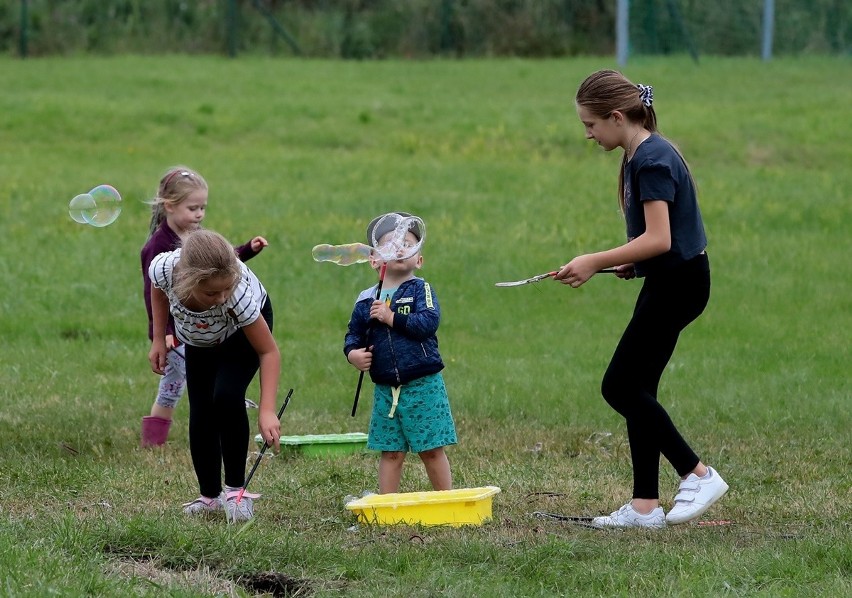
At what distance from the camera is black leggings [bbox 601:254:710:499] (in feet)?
18.0

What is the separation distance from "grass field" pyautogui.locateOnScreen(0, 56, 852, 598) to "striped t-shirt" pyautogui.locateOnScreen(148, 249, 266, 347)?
2.51ft

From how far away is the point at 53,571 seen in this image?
14.1 feet

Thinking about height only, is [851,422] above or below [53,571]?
below

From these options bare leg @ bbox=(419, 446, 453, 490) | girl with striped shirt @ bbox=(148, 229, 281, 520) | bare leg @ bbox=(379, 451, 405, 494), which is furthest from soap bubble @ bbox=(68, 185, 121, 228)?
bare leg @ bbox=(419, 446, 453, 490)

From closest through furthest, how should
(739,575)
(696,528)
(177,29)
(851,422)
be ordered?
1. (739,575)
2. (696,528)
3. (851,422)
4. (177,29)

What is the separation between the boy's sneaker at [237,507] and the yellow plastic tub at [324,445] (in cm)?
117

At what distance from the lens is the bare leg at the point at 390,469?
5.89 metres

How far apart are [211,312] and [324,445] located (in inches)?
66.8

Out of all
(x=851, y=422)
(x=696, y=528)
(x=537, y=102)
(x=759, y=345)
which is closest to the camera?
(x=696, y=528)

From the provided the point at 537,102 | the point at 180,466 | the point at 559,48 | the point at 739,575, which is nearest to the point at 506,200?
the point at 537,102

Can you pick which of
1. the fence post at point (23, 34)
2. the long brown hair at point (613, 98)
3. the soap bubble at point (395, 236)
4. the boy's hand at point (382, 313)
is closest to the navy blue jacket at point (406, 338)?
the boy's hand at point (382, 313)

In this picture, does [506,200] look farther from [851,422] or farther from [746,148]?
[851,422]

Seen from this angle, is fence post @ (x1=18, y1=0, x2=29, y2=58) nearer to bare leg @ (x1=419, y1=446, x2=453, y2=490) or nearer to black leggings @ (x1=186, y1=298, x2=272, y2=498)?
black leggings @ (x1=186, y1=298, x2=272, y2=498)

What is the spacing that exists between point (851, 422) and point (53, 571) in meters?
5.04
